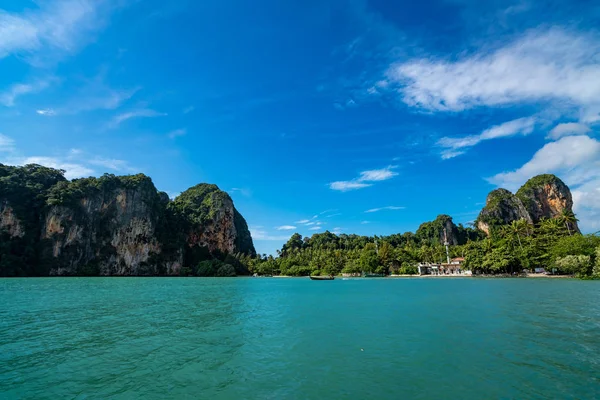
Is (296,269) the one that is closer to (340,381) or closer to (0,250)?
(0,250)

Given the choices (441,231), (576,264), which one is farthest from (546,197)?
(576,264)

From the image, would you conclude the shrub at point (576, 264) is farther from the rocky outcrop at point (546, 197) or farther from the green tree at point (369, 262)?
the rocky outcrop at point (546, 197)

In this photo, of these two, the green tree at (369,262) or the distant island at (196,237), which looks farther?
the green tree at (369,262)

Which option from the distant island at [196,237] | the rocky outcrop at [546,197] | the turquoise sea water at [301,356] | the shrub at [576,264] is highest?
the rocky outcrop at [546,197]

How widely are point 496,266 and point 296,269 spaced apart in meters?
71.4

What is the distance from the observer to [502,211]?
465 ft

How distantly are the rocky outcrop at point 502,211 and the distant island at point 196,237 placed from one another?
419 mm

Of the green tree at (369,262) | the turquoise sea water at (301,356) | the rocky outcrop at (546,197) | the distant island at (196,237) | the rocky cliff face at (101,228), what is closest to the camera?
the turquoise sea water at (301,356)

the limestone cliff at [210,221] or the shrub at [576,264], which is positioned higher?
the limestone cliff at [210,221]

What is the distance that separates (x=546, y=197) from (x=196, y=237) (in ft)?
495

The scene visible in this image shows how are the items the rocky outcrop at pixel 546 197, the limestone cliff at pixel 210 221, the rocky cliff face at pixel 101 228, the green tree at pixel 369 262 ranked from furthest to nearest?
the limestone cliff at pixel 210 221 → the rocky outcrop at pixel 546 197 → the green tree at pixel 369 262 → the rocky cliff face at pixel 101 228

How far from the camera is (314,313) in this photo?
74.0 ft

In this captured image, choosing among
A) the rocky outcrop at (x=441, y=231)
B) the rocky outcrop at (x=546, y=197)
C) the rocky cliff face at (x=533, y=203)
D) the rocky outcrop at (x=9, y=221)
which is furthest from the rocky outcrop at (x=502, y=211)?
the rocky outcrop at (x=9, y=221)

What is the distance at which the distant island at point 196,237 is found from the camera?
76938 millimetres
